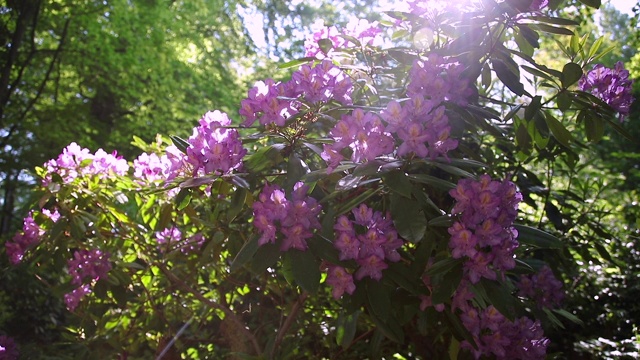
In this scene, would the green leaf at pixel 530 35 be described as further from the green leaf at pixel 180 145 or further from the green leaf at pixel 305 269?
the green leaf at pixel 180 145

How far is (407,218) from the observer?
1364mm

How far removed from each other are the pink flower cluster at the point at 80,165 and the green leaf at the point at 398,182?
1.36 metres

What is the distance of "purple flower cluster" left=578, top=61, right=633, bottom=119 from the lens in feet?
5.87

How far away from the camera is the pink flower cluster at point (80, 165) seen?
2328mm

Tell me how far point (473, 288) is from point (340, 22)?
34.4ft

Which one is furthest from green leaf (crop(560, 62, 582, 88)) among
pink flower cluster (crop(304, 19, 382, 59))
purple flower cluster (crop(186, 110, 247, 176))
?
purple flower cluster (crop(186, 110, 247, 176))

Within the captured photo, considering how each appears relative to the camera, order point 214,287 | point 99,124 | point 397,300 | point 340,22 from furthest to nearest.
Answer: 1. point 340,22
2. point 99,124
3. point 214,287
4. point 397,300

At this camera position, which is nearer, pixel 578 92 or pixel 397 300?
pixel 397 300

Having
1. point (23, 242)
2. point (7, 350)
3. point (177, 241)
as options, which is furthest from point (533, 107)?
point (7, 350)

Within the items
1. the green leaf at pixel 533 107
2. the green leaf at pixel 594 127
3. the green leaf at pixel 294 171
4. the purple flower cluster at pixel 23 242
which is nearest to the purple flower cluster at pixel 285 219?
the green leaf at pixel 294 171

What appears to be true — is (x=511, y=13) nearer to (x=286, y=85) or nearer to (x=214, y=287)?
(x=286, y=85)

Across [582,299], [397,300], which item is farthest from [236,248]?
[582,299]

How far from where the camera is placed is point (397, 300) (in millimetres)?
1623

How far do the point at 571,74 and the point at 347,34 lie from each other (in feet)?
2.95
